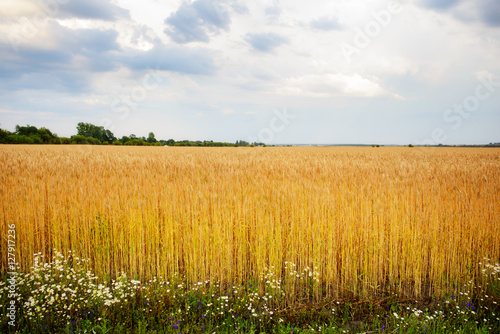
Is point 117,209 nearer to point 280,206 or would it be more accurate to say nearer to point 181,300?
point 181,300

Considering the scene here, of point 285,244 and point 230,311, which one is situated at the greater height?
point 285,244

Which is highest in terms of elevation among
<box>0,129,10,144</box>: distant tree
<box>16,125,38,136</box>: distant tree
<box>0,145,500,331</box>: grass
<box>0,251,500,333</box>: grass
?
<box>16,125,38,136</box>: distant tree

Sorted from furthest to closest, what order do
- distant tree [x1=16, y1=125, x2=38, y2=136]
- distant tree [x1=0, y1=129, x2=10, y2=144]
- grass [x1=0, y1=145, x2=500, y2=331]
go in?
distant tree [x1=16, y1=125, x2=38, y2=136] → distant tree [x1=0, y1=129, x2=10, y2=144] → grass [x1=0, y1=145, x2=500, y2=331]

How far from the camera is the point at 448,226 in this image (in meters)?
4.12

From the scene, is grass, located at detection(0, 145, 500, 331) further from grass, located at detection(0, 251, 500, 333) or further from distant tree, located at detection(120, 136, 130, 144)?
distant tree, located at detection(120, 136, 130, 144)

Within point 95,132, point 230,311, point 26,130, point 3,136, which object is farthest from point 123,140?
point 230,311

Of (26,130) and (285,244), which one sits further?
(26,130)

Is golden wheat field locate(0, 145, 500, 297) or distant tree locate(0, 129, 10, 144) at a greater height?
distant tree locate(0, 129, 10, 144)

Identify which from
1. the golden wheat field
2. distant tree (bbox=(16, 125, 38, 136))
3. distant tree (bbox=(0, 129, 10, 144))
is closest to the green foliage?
distant tree (bbox=(16, 125, 38, 136))

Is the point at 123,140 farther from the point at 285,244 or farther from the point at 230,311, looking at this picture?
the point at 230,311

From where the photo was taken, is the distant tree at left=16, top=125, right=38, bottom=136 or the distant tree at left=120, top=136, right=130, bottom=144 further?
the distant tree at left=120, top=136, right=130, bottom=144

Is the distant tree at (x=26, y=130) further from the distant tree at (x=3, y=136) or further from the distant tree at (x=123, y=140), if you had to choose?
the distant tree at (x=123, y=140)

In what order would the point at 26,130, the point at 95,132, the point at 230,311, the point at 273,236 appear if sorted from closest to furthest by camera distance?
1. the point at 230,311
2. the point at 273,236
3. the point at 26,130
4. the point at 95,132

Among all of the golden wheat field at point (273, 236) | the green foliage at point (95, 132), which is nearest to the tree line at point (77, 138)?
the green foliage at point (95, 132)
